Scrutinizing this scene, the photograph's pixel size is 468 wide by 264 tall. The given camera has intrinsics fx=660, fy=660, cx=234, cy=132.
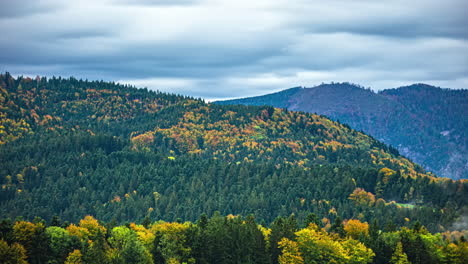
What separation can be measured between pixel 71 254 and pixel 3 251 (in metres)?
15.6

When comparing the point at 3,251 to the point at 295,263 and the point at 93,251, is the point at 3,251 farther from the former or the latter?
the point at 295,263

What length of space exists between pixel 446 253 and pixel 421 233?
14098mm

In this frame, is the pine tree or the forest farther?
the pine tree

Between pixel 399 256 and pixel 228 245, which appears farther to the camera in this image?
pixel 228 245

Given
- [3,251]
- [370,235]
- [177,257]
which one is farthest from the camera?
[370,235]

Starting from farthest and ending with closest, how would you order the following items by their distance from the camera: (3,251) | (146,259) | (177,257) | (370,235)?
(370,235) < (177,257) < (146,259) < (3,251)

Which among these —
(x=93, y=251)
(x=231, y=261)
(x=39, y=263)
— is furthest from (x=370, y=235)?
(x=39, y=263)

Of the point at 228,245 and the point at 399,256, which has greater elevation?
the point at 228,245

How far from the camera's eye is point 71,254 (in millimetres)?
156125

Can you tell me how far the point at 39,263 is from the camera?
15725 centimetres

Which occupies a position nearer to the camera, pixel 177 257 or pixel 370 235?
pixel 177 257

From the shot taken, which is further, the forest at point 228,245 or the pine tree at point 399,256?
the pine tree at point 399,256

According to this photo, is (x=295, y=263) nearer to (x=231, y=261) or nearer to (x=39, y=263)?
(x=231, y=261)


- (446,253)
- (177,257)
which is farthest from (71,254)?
(446,253)
